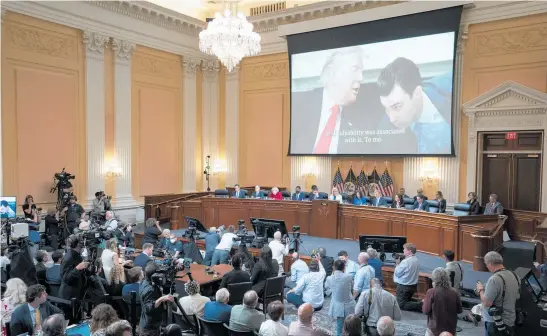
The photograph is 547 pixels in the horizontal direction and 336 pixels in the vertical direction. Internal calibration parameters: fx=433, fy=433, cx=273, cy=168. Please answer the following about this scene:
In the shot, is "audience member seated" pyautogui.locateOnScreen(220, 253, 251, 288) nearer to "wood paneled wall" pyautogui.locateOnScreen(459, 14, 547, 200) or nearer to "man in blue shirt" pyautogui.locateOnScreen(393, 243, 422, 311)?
"man in blue shirt" pyautogui.locateOnScreen(393, 243, 422, 311)

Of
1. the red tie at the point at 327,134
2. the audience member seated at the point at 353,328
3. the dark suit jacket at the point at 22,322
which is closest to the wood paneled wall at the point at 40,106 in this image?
the red tie at the point at 327,134

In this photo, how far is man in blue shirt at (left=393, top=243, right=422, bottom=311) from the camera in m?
6.77

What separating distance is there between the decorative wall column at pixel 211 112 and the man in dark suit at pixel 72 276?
11.7 metres

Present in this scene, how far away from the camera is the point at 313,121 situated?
1561 centimetres

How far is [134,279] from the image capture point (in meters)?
5.64

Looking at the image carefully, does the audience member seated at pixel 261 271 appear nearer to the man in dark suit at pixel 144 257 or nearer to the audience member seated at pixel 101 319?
the man in dark suit at pixel 144 257

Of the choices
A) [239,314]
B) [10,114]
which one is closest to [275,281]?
[239,314]

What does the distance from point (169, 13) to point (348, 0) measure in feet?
20.8

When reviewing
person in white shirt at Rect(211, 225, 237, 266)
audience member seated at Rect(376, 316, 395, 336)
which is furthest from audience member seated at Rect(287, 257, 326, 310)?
audience member seated at Rect(376, 316, 395, 336)

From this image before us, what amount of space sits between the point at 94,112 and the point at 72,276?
30.1 ft

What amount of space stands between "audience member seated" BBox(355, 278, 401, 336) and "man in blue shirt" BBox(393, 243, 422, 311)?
6.14 feet

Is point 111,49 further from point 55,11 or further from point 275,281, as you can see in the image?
point 275,281

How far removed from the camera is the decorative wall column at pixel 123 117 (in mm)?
14430

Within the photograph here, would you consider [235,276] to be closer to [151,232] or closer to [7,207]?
[151,232]
